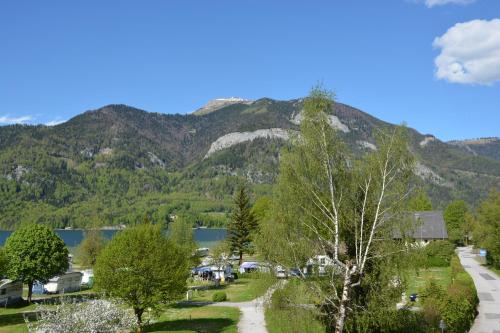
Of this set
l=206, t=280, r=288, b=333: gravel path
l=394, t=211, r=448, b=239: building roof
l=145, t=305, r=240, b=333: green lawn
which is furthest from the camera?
l=394, t=211, r=448, b=239: building roof

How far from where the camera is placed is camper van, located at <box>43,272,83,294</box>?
56906 millimetres

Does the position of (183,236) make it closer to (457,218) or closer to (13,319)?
(13,319)

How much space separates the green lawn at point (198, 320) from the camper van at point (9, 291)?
59.0ft

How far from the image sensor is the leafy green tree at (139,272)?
30.6m

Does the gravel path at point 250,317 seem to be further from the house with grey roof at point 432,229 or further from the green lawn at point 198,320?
the house with grey roof at point 432,229

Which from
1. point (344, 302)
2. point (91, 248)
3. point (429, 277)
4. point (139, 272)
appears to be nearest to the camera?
point (344, 302)

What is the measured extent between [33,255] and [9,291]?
4.14 m

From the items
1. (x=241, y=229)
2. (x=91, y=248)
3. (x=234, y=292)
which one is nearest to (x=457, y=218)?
(x=241, y=229)

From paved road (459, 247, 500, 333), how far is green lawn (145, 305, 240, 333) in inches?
650

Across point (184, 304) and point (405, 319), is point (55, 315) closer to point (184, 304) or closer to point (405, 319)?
point (405, 319)

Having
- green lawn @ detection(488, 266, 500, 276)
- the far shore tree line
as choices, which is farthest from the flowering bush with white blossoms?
green lawn @ detection(488, 266, 500, 276)

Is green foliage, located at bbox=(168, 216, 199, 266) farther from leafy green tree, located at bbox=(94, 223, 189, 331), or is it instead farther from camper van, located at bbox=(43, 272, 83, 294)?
leafy green tree, located at bbox=(94, 223, 189, 331)

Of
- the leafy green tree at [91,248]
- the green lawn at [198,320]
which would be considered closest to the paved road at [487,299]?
the green lawn at [198,320]

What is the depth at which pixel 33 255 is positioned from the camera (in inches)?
1941
